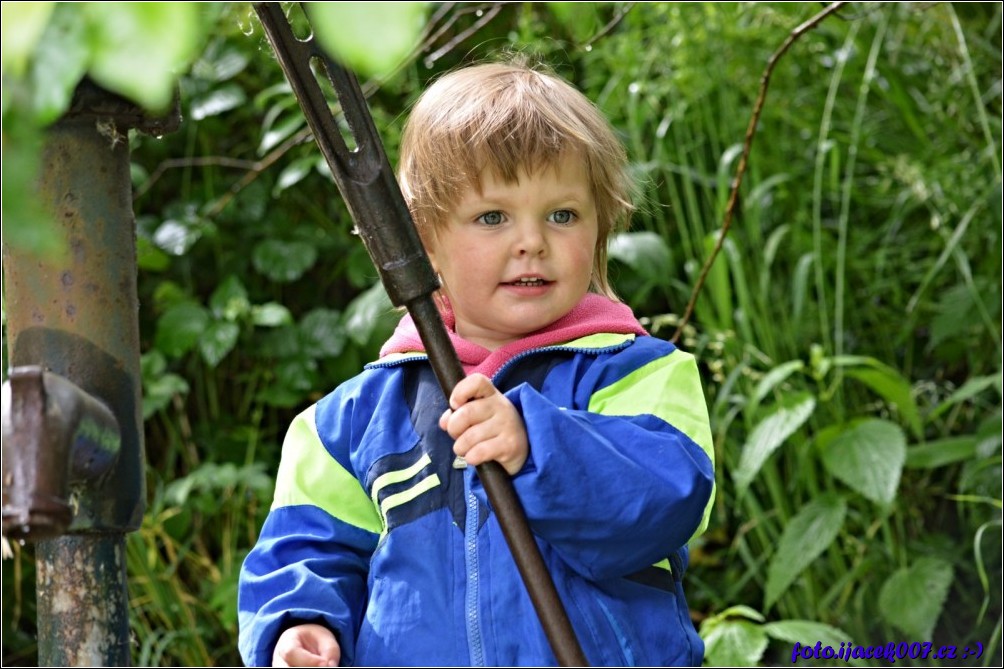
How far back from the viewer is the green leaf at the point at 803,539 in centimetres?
217

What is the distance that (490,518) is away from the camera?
1257 mm

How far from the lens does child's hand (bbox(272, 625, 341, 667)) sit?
46.6 inches

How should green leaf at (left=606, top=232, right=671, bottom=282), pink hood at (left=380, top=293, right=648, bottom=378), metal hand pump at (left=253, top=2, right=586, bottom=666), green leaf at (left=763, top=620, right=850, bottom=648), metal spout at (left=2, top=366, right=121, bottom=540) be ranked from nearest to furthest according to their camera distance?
1. metal spout at (left=2, top=366, right=121, bottom=540)
2. metal hand pump at (left=253, top=2, right=586, bottom=666)
3. pink hood at (left=380, top=293, right=648, bottom=378)
4. green leaf at (left=763, top=620, right=850, bottom=648)
5. green leaf at (left=606, top=232, right=671, bottom=282)

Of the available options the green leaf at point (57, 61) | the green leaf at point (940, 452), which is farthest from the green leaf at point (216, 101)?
the green leaf at point (57, 61)

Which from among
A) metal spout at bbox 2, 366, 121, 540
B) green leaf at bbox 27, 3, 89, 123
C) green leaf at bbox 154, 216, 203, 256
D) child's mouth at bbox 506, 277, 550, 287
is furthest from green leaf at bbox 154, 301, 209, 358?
green leaf at bbox 27, 3, 89, 123

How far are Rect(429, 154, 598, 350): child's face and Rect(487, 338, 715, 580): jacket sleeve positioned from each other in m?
0.13

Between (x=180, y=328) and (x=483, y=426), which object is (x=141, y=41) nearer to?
(x=483, y=426)

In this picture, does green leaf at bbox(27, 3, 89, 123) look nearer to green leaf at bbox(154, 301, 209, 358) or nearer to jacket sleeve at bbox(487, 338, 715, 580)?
jacket sleeve at bbox(487, 338, 715, 580)

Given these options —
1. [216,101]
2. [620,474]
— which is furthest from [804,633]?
[216,101]

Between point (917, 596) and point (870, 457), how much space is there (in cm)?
24

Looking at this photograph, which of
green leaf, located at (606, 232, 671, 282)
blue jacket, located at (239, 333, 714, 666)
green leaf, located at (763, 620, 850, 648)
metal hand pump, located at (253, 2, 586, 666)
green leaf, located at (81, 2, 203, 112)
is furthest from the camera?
green leaf, located at (606, 232, 671, 282)

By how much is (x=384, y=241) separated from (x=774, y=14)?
1.65 metres

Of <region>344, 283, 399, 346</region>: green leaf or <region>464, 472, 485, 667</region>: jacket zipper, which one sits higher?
<region>344, 283, 399, 346</region>: green leaf

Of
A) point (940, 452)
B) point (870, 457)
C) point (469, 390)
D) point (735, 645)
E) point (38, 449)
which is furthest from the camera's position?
point (940, 452)
